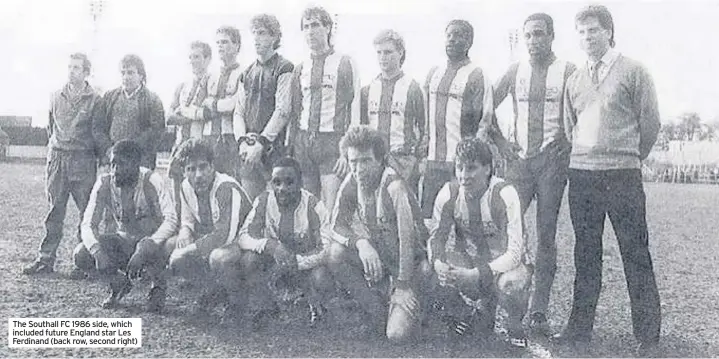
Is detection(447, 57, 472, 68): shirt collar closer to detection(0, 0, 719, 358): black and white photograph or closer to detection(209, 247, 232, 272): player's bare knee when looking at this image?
detection(0, 0, 719, 358): black and white photograph

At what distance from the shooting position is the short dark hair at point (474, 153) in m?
2.59

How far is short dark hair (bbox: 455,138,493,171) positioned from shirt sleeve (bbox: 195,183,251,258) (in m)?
0.90

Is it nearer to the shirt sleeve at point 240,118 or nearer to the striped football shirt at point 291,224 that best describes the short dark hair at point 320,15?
the shirt sleeve at point 240,118

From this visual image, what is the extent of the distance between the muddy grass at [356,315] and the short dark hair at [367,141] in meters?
0.59

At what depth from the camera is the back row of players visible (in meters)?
2.54

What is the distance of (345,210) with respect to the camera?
274cm

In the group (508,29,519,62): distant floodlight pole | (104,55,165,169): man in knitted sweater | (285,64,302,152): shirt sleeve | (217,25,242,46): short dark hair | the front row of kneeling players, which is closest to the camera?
the front row of kneeling players

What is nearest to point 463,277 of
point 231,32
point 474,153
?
point 474,153

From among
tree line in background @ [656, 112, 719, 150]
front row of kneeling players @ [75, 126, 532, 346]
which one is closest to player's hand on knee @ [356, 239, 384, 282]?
front row of kneeling players @ [75, 126, 532, 346]

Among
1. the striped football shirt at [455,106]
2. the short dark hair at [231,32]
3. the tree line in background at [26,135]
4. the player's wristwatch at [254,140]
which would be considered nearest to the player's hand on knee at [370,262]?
the striped football shirt at [455,106]

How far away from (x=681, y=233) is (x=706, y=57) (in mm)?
818

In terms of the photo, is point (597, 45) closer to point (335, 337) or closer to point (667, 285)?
point (667, 285)

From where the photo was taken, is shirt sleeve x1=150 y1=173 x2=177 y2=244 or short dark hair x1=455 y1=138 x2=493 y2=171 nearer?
short dark hair x1=455 y1=138 x2=493 y2=171

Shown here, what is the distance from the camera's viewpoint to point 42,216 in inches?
139
